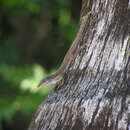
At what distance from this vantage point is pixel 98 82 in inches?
93.1

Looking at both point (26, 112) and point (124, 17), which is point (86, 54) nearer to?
point (124, 17)

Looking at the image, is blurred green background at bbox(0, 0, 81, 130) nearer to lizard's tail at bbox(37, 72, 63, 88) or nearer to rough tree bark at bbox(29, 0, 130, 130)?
lizard's tail at bbox(37, 72, 63, 88)

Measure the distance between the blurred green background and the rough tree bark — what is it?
186 inches

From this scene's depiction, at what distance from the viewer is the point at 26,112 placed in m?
7.71

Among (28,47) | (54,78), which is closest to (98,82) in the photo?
(54,78)

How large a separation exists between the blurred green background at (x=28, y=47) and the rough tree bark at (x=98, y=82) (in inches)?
186

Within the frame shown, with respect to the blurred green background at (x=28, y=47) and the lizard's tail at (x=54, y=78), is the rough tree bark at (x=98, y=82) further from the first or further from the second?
the blurred green background at (x=28, y=47)

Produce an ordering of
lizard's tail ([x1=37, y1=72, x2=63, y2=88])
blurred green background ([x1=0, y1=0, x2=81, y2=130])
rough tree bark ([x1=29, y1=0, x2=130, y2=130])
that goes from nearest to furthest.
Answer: rough tree bark ([x1=29, y1=0, x2=130, y2=130])
lizard's tail ([x1=37, y1=72, x2=63, y2=88])
blurred green background ([x1=0, y1=0, x2=81, y2=130])

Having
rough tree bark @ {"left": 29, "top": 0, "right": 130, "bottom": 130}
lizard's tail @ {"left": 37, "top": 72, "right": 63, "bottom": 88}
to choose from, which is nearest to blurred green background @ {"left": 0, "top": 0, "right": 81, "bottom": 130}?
lizard's tail @ {"left": 37, "top": 72, "right": 63, "bottom": 88}

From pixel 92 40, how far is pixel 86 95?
1.28 feet

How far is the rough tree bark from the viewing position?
2.18 metres

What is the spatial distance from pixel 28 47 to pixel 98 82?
7327 millimetres

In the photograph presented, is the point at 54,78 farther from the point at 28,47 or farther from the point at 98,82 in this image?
the point at 28,47

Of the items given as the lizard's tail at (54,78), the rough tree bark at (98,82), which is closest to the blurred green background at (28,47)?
the lizard's tail at (54,78)
